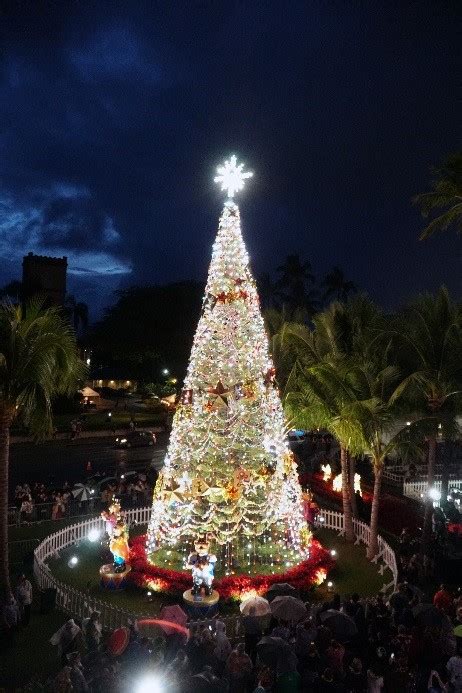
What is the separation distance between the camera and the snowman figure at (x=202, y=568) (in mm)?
13461

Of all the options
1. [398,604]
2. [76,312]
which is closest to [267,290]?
[76,312]

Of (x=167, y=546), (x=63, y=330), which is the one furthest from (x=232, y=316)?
(x=167, y=546)

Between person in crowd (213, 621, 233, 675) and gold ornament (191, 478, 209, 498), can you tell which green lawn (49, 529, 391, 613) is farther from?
person in crowd (213, 621, 233, 675)

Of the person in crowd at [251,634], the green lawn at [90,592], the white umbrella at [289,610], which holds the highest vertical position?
the white umbrella at [289,610]

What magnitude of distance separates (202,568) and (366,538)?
7312 millimetres

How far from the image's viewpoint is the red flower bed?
1411 cm

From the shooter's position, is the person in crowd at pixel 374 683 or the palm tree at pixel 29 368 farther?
the palm tree at pixel 29 368

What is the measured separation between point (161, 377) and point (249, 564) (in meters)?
50.0

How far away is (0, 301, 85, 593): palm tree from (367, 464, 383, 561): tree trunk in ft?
29.7

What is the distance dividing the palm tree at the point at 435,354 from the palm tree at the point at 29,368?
370 inches

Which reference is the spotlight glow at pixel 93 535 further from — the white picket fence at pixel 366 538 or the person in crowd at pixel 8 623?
the white picket fence at pixel 366 538

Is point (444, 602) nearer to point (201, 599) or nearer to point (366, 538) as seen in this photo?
point (201, 599)

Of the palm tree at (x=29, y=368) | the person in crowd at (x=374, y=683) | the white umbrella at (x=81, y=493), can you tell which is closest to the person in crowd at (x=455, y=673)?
the person in crowd at (x=374, y=683)

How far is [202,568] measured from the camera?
1347 centimetres
